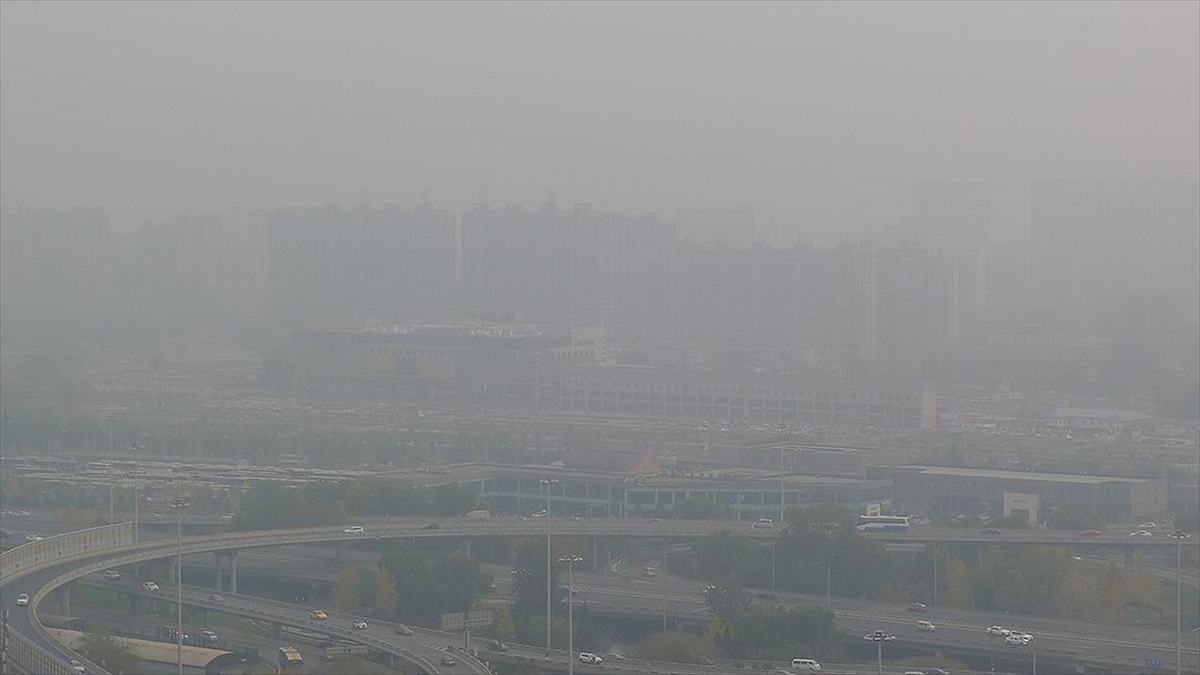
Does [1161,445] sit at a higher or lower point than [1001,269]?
lower

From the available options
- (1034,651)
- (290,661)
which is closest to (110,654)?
(290,661)

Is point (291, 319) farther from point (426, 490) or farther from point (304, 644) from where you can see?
point (304, 644)

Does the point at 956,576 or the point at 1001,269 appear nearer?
the point at 956,576

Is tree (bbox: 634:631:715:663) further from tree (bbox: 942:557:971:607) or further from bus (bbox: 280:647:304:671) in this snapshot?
tree (bbox: 942:557:971:607)

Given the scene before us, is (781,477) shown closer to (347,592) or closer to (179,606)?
(347,592)

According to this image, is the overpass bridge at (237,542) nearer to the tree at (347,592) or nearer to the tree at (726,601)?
the tree at (347,592)

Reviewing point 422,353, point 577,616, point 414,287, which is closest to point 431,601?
point 577,616

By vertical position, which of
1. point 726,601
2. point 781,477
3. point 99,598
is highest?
point 781,477
